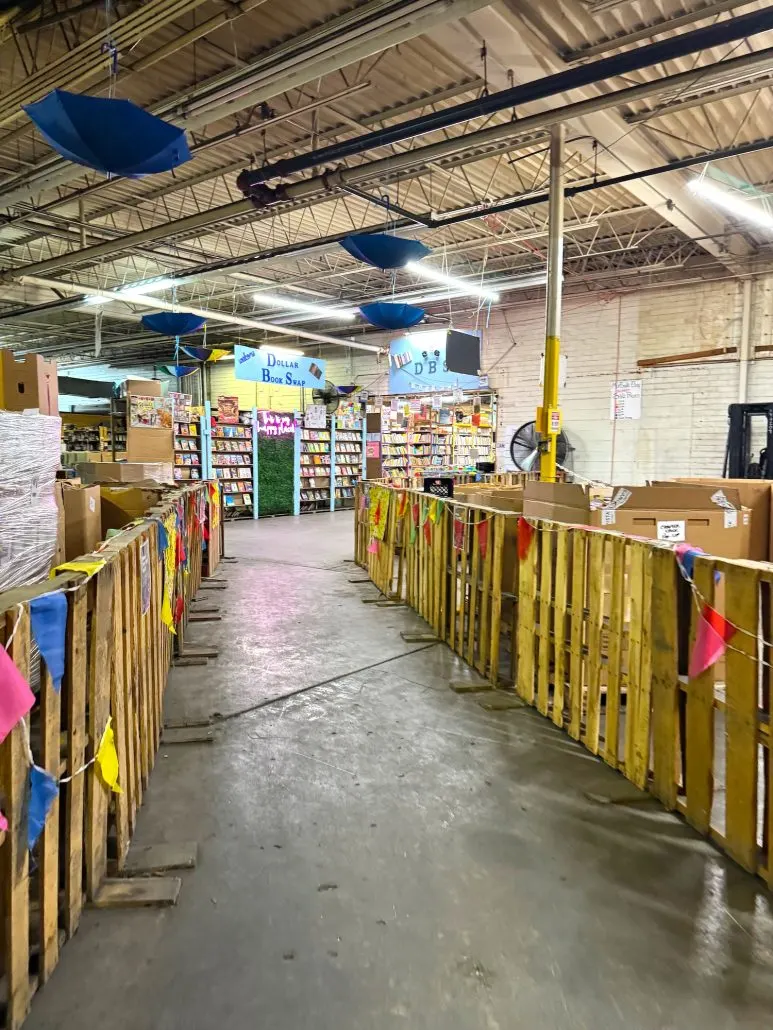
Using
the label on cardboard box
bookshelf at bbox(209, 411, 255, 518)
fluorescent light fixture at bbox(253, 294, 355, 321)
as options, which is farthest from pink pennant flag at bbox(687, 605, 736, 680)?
bookshelf at bbox(209, 411, 255, 518)

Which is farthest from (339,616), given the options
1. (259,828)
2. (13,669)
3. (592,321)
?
(592,321)

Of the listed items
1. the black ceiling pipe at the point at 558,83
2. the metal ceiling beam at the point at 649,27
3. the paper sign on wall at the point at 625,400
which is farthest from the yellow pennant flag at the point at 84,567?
the paper sign on wall at the point at 625,400

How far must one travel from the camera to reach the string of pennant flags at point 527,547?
2336mm

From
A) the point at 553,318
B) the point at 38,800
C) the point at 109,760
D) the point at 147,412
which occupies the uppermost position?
the point at 553,318

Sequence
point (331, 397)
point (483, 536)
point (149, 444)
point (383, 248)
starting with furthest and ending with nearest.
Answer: point (331, 397) → point (149, 444) → point (383, 248) → point (483, 536)

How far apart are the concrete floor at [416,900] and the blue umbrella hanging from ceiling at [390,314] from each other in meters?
7.03

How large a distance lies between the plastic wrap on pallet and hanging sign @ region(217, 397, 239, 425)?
11400 mm

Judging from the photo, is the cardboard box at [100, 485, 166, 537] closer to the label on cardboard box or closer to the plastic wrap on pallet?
the plastic wrap on pallet

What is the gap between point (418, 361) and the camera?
477 inches

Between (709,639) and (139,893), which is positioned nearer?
(139,893)

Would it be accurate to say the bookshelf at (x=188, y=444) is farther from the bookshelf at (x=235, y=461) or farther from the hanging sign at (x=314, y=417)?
the hanging sign at (x=314, y=417)

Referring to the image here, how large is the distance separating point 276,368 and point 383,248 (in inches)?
238

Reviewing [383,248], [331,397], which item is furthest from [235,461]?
[383,248]

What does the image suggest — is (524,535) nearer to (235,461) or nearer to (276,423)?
(276,423)
